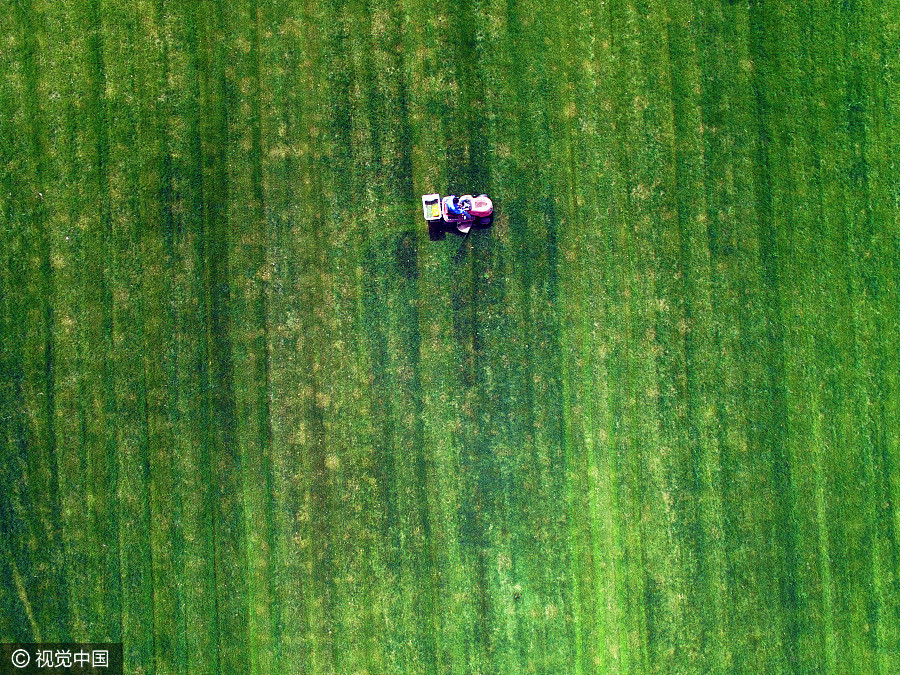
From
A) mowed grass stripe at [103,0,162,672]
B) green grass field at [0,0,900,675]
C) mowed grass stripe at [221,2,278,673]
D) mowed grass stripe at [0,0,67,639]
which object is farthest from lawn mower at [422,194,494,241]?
mowed grass stripe at [0,0,67,639]

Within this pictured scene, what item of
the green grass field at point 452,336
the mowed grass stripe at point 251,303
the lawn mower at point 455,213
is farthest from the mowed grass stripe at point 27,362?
the lawn mower at point 455,213

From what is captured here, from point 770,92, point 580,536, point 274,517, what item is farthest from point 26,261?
point 770,92

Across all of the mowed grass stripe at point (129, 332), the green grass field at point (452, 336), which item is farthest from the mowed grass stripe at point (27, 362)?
the mowed grass stripe at point (129, 332)

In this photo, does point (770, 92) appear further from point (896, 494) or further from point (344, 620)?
point (344, 620)

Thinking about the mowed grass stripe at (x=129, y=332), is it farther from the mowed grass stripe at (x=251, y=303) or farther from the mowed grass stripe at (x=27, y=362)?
the mowed grass stripe at (x=251, y=303)

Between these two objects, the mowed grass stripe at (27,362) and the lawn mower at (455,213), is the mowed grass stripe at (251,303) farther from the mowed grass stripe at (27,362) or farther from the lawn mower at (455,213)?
the mowed grass stripe at (27,362)
